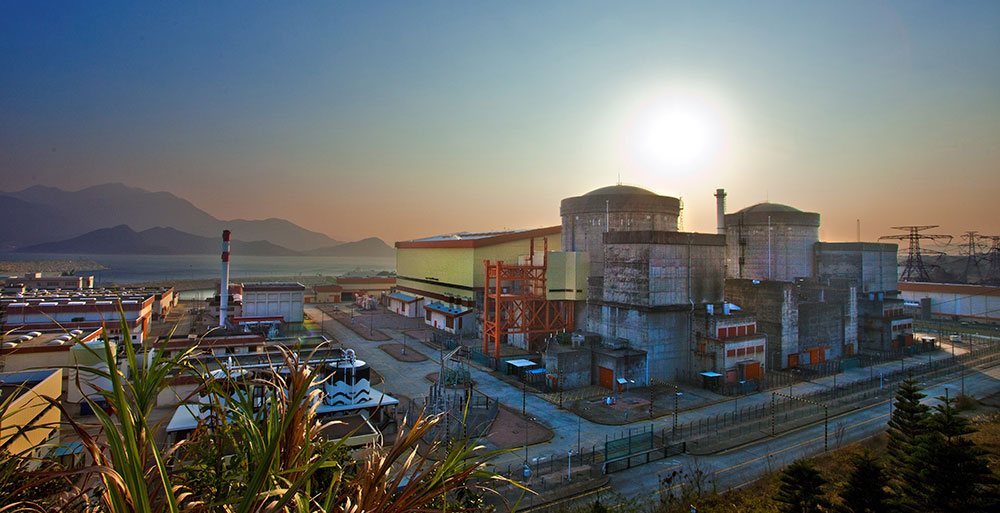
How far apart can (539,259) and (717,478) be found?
107 feet

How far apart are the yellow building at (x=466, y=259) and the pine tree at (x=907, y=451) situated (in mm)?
39063

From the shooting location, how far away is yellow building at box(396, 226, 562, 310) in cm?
6581

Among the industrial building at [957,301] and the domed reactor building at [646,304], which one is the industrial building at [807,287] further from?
the industrial building at [957,301]

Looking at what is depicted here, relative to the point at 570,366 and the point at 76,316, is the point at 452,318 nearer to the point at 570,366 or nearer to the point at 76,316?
the point at 570,366

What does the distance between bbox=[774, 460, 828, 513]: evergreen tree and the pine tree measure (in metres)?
2.73

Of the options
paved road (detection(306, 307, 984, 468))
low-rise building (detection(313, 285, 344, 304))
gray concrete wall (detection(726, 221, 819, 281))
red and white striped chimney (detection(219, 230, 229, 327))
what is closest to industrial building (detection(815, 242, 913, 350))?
gray concrete wall (detection(726, 221, 819, 281))

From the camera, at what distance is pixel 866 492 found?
1820 centimetres

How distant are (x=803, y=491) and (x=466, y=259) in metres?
52.3

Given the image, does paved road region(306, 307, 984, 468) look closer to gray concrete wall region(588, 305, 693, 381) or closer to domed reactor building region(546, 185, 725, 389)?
domed reactor building region(546, 185, 725, 389)

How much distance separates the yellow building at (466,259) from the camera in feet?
216

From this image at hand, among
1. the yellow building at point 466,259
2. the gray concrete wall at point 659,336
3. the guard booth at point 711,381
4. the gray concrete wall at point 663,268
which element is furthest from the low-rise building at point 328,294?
the guard booth at point 711,381

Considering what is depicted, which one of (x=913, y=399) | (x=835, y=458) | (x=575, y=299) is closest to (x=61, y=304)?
(x=575, y=299)

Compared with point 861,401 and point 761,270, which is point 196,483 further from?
point 761,270

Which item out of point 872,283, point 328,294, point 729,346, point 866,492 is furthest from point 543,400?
point 328,294
